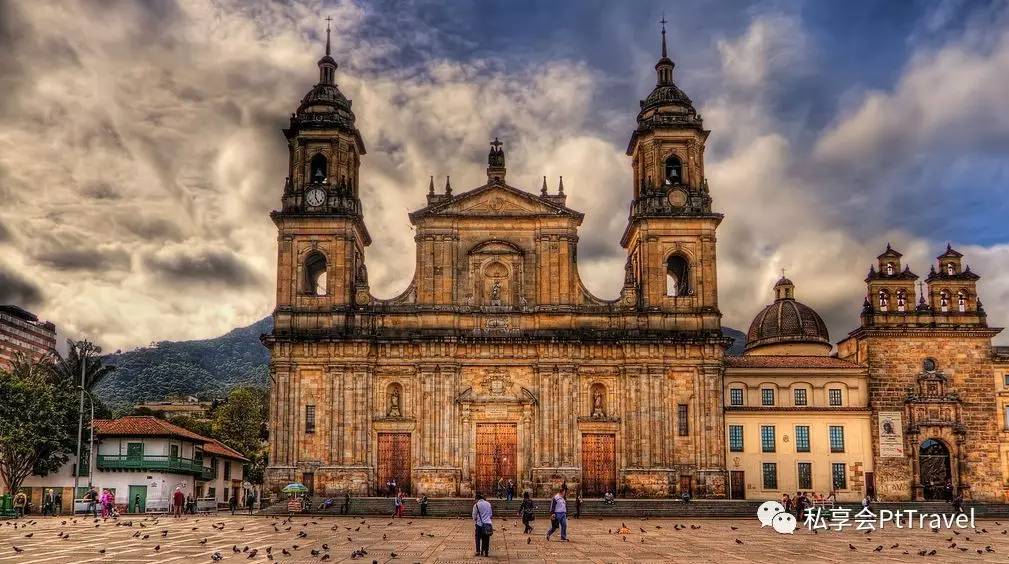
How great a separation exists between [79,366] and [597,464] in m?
32.6

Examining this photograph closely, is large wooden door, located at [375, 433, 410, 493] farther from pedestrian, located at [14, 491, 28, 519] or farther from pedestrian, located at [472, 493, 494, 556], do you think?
pedestrian, located at [472, 493, 494, 556]

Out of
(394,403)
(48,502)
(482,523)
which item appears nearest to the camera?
(482,523)

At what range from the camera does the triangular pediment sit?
55.9 metres

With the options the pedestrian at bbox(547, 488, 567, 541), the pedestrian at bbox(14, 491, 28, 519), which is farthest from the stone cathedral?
the pedestrian at bbox(547, 488, 567, 541)

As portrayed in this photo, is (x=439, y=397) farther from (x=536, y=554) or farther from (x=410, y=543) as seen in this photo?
(x=536, y=554)

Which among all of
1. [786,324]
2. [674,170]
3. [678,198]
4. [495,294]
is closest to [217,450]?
[495,294]

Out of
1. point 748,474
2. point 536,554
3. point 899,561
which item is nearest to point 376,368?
point 748,474

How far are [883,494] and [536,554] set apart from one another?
121ft

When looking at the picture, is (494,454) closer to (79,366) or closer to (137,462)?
(137,462)

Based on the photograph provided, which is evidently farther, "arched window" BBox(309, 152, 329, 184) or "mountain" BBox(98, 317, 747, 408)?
"mountain" BBox(98, 317, 747, 408)

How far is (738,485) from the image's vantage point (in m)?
57.3

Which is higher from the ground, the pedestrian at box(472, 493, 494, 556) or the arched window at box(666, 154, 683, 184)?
the arched window at box(666, 154, 683, 184)

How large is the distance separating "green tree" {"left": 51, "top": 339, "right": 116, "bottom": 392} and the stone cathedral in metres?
15.1

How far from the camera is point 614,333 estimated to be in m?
55.4
